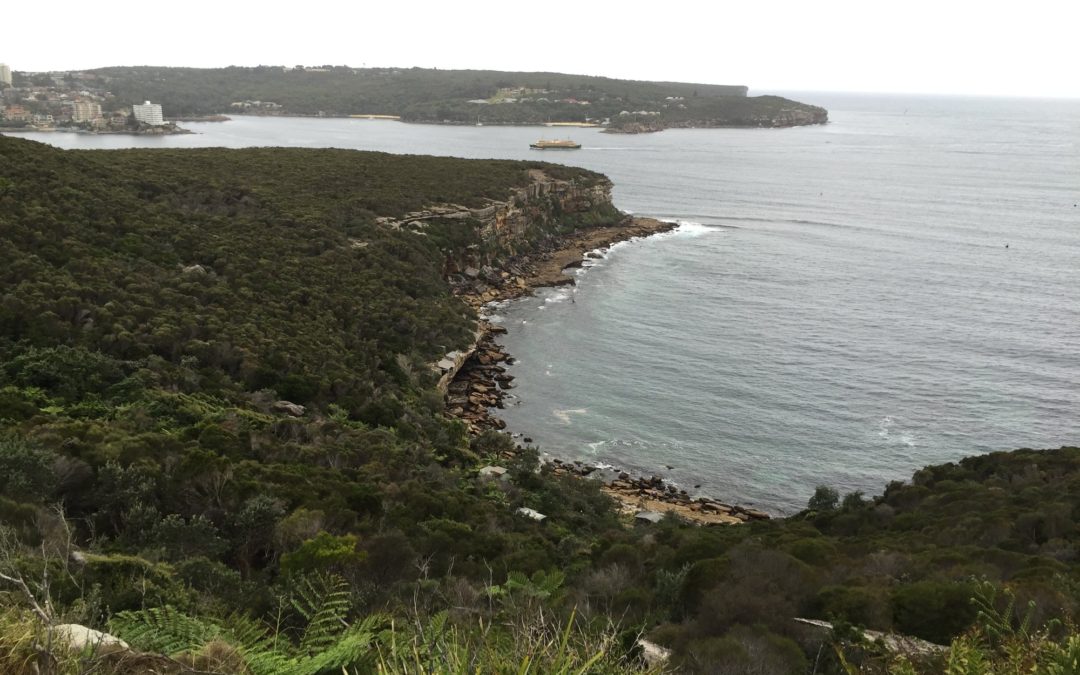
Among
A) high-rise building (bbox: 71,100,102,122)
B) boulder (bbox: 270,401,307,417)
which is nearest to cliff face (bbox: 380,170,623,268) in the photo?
boulder (bbox: 270,401,307,417)

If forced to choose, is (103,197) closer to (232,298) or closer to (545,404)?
(232,298)

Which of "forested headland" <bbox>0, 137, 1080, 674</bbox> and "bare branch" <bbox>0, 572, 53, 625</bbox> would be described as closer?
"bare branch" <bbox>0, 572, 53, 625</bbox>

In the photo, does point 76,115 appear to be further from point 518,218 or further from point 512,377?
point 512,377

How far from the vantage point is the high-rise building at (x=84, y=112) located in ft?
548

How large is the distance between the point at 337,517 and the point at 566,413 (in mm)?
21754

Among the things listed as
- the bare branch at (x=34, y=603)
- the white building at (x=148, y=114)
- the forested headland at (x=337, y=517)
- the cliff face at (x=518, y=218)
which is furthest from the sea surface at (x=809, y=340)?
the white building at (x=148, y=114)

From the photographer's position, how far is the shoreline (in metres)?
29.5

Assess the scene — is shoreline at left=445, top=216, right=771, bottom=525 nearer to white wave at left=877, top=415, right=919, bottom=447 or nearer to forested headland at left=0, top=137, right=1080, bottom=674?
forested headland at left=0, top=137, right=1080, bottom=674

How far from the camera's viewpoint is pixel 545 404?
3900cm

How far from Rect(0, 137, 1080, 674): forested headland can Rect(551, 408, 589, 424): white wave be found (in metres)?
5.51

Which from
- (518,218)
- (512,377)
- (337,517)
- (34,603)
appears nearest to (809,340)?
(512,377)

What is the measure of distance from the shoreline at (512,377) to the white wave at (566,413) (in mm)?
2920

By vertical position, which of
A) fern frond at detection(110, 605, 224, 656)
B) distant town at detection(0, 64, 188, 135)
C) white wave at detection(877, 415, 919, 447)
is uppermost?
distant town at detection(0, 64, 188, 135)

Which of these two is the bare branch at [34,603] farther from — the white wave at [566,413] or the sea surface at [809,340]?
the white wave at [566,413]
